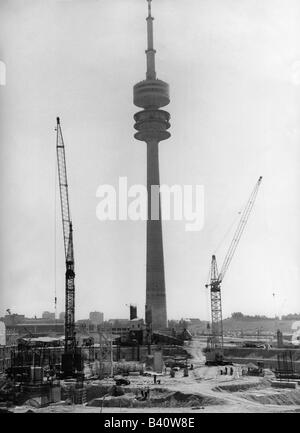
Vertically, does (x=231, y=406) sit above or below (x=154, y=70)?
below

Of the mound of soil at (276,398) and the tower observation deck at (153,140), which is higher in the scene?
the tower observation deck at (153,140)

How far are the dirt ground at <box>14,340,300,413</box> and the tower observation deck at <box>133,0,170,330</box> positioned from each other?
82780mm

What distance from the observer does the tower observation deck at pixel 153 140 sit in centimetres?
15335

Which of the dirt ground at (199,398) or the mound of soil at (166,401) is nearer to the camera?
the dirt ground at (199,398)

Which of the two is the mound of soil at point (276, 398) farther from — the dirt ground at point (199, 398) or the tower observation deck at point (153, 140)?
the tower observation deck at point (153, 140)

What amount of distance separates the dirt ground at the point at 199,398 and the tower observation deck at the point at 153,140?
3259 inches

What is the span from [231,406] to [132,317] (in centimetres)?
8388

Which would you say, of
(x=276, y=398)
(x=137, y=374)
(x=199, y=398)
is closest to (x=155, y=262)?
(x=137, y=374)

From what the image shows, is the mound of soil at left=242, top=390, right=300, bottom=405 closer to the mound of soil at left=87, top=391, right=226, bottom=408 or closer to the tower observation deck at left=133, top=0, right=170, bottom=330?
the mound of soil at left=87, top=391, right=226, bottom=408

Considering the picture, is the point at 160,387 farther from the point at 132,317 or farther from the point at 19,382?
the point at 132,317

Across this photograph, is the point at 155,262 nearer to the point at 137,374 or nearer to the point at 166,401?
the point at 137,374

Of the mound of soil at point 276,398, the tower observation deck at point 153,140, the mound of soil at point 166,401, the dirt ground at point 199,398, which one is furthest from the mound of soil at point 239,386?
the tower observation deck at point 153,140

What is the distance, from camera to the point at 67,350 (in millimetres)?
78000
